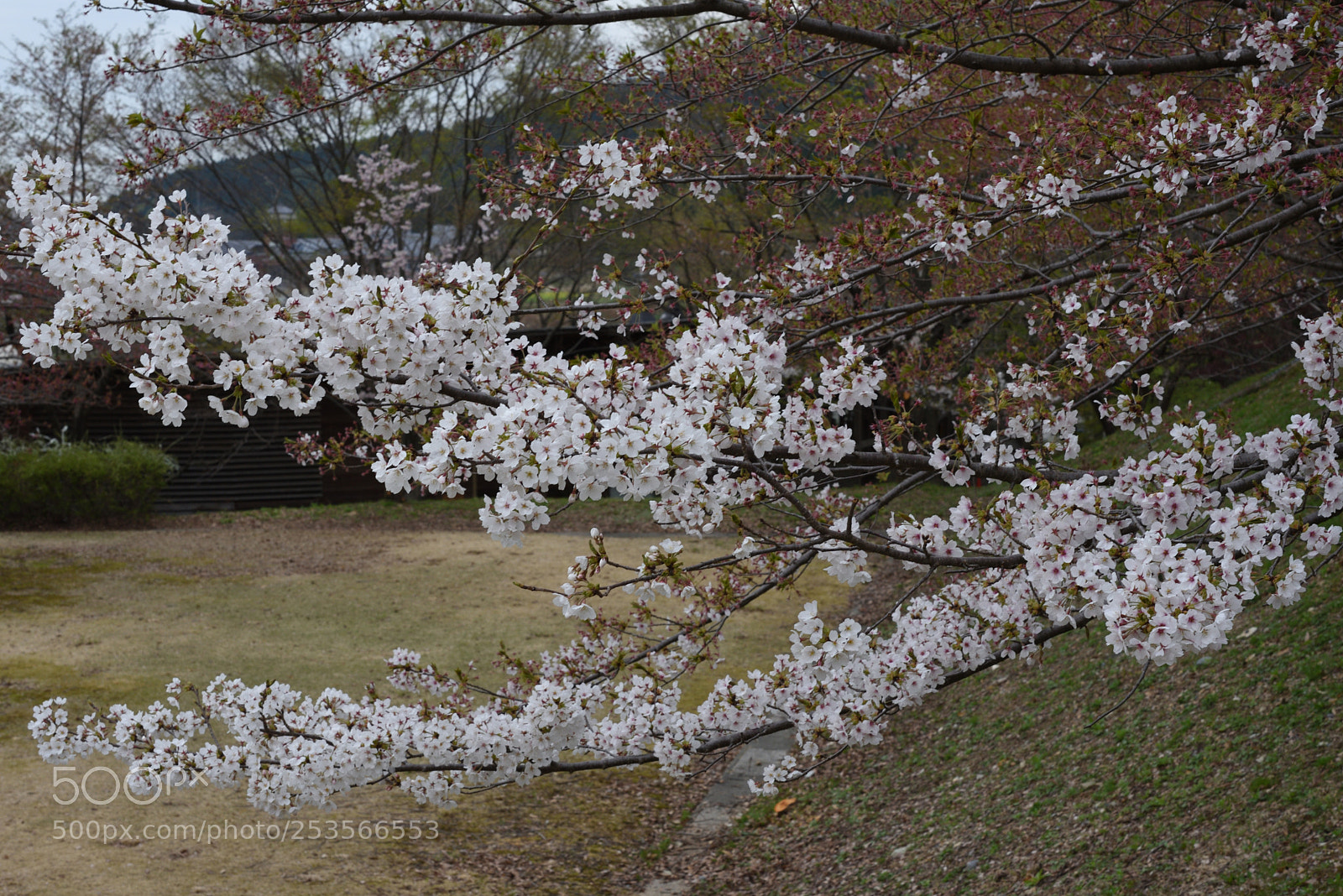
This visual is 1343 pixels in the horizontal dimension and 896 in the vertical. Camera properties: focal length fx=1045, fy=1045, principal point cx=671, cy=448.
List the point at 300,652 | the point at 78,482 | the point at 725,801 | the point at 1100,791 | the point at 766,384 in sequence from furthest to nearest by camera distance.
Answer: the point at 78,482 → the point at 300,652 → the point at 725,801 → the point at 1100,791 → the point at 766,384

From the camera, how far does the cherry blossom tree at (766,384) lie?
7.32ft

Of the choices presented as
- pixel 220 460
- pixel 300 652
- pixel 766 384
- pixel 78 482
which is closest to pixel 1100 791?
pixel 766 384

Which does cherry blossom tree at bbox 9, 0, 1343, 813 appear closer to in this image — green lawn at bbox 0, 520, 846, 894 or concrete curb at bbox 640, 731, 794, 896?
green lawn at bbox 0, 520, 846, 894

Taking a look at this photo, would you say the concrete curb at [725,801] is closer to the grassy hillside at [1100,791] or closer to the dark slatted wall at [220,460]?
the grassy hillside at [1100,791]

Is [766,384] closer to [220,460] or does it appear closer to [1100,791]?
[1100,791]

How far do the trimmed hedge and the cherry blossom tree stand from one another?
1211 cm

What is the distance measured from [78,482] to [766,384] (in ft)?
50.1

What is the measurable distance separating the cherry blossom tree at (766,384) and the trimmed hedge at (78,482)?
12106 mm

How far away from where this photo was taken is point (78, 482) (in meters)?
14.8

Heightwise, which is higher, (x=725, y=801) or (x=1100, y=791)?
(x=1100, y=791)

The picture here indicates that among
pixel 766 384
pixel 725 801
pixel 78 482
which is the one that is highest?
pixel 78 482

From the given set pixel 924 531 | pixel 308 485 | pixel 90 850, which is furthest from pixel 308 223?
pixel 924 531

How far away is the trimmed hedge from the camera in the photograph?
1439cm

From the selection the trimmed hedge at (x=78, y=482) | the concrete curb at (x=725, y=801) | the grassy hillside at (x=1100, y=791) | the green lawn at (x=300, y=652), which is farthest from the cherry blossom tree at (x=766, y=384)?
the trimmed hedge at (x=78, y=482)
